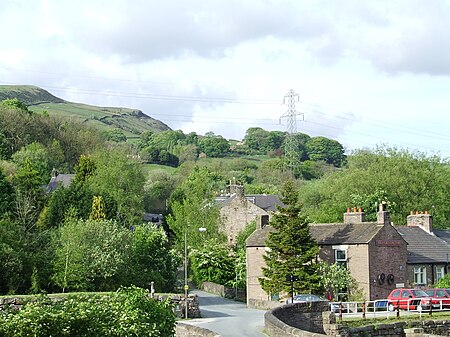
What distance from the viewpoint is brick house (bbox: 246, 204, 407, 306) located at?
5228 centimetres

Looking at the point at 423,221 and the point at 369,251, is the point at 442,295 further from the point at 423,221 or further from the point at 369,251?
the point at 423,221

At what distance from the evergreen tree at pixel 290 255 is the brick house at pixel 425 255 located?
281 inches

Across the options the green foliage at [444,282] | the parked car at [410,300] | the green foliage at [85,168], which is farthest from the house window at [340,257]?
the green foliage at [85,168]

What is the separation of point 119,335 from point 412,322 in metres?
21.9

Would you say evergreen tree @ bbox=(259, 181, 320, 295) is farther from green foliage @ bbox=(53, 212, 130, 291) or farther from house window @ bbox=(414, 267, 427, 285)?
green foliage @ bbox=(53, 212, 130, 291)

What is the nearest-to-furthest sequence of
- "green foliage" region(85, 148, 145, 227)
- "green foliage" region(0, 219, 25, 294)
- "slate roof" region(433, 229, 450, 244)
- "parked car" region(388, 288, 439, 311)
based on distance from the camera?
"parked car" region(388, 288, 439, 311) → "green foliage" region(0, 219, 25, 294) → "slate roof" region(433, 229, 450, 244) → "green foliage" region(85, 148, 145, 227)

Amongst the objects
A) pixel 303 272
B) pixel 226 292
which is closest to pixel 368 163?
pixel 226 292

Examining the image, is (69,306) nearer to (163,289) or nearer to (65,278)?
(65,278)

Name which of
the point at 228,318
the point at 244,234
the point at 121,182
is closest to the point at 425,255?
the point at 228,318

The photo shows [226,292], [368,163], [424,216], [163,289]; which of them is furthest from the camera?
[368,163]

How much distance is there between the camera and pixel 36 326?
45.1ft

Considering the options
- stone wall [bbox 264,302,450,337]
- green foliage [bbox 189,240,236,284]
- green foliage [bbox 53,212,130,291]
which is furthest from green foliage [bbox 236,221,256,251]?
stone wall [bbox 264,302,450,337]

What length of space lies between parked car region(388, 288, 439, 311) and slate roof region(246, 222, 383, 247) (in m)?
8.40

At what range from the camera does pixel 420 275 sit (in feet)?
181
